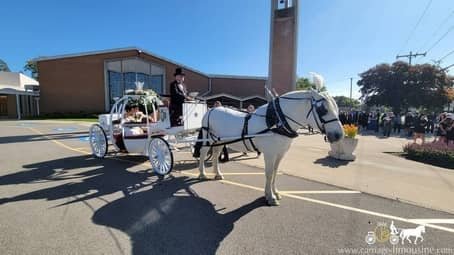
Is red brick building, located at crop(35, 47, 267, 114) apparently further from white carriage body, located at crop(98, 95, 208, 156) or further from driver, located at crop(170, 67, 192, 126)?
driver, located at crop(170, 67, 192, 126)

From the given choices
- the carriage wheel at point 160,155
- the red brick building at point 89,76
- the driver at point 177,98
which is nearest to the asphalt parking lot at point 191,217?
the carriage wheel at point 160,155

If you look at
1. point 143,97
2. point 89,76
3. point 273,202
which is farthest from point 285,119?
point 89,76

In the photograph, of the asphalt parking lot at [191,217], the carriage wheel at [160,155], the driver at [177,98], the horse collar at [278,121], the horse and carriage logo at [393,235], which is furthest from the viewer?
the driver at [177,98]

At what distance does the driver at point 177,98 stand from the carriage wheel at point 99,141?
2.77m

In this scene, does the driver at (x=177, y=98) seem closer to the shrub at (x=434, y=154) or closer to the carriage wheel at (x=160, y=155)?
the carriage wheel at (x=160, y=155)

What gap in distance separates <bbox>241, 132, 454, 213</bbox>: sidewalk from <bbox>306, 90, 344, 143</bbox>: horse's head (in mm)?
2209

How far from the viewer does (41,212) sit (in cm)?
347

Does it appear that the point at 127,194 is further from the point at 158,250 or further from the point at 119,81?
the point at 119,81

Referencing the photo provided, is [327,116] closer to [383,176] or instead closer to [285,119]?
[285,119]

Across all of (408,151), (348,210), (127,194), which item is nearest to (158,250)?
(127,194)

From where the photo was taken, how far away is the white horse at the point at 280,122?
341 cm

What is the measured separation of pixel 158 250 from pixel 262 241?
1239 mm

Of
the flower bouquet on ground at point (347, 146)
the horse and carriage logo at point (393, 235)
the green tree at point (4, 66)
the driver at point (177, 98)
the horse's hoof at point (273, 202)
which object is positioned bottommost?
the horse and carriage logo at point (393, 235)

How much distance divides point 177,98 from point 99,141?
11.4 feet
